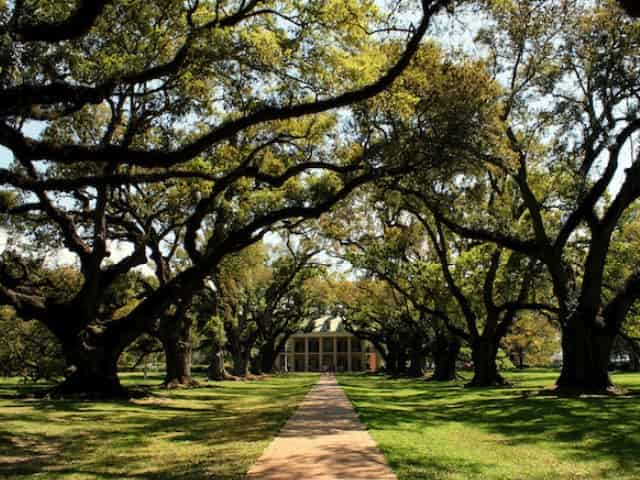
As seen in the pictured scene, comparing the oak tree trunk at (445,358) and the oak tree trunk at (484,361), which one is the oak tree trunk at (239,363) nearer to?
the oak tree trunk at (445,358)

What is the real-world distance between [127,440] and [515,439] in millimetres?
6787

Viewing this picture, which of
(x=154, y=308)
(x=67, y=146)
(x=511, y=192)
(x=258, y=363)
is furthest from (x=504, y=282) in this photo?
(x=258, y=363)

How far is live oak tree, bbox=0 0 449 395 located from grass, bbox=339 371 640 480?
19.7 feet

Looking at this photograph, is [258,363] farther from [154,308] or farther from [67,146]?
[67,146]

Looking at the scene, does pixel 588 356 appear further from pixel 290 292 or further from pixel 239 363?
pixel 290 292

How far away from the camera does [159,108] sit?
50.5 ft

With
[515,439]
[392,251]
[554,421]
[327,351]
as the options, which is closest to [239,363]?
[392,251]

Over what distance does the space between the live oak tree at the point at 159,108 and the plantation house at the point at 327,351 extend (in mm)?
66261

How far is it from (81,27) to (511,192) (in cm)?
2188

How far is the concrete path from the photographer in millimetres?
6617

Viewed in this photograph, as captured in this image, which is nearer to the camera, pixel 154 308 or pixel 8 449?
pixel 8 449

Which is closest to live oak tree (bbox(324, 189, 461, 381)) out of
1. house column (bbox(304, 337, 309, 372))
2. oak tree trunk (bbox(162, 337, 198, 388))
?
oak tree trunk (bbox(162, 337, 198, 388))

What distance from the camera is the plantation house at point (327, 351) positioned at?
284 ft

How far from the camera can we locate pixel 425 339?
43.7 metres
